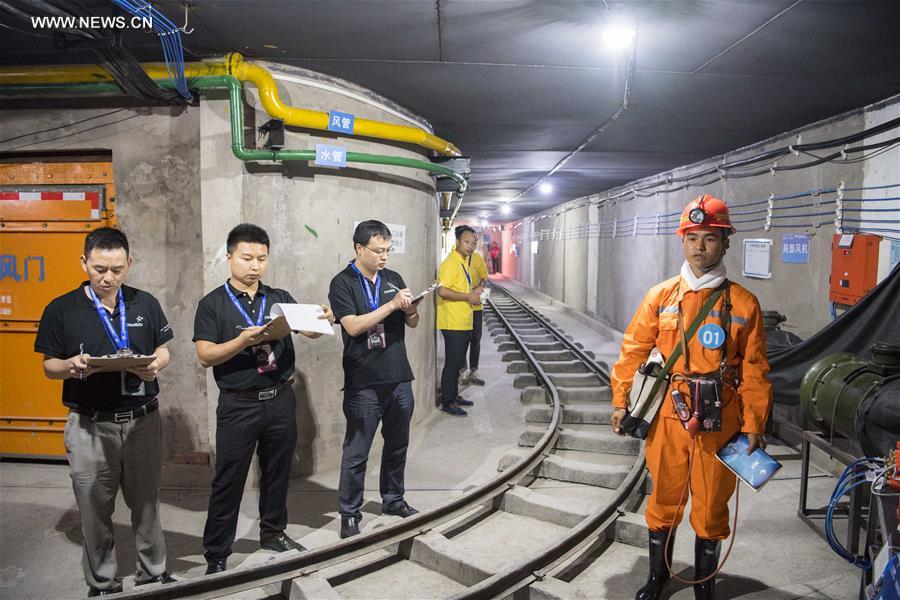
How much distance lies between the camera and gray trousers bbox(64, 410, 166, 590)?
2855 millimetres

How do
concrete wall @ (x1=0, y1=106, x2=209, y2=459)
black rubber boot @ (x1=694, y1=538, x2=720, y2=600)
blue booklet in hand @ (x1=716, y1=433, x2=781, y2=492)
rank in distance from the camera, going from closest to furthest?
blue booklet in hand @ (x1=716, y1=433, x2=781, y2=492) < black rubber boot @ (x1=694, y1=538, x2=720, y2=600) < concrete wall @ (x1=0, y1=106, x2=209, y2=459)

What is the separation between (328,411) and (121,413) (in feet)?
7.19

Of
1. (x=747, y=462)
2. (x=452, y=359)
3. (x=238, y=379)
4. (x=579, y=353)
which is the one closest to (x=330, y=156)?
(x=238, y=379)

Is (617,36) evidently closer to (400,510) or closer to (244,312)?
(244,312)

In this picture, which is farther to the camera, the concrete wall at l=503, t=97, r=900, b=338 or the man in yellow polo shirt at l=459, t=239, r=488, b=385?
the man in yellow polo shirt at l=459, t=239, r=488, b=385

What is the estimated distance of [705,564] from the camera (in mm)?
2986

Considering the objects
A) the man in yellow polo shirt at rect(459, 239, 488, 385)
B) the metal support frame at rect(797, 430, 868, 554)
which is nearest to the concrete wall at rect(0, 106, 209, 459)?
the man in yellow polo shirt at rect(459, 239, 488, 385)

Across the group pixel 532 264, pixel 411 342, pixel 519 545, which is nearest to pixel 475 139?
pixel 411 342

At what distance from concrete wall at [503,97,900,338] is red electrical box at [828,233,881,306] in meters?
0.11

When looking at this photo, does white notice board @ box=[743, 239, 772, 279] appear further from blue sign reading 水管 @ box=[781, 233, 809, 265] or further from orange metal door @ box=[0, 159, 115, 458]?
orange metal door @ box=[0, 159, 115, 458]

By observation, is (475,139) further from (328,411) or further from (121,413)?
(121,413)

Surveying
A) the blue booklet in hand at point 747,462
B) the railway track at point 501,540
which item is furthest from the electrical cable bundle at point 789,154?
the blue booklet in hand at point 747,462

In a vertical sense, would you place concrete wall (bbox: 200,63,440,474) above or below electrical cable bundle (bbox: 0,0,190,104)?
below

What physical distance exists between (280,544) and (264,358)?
4.04 ft
